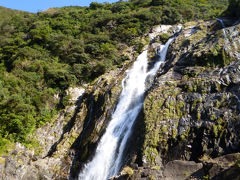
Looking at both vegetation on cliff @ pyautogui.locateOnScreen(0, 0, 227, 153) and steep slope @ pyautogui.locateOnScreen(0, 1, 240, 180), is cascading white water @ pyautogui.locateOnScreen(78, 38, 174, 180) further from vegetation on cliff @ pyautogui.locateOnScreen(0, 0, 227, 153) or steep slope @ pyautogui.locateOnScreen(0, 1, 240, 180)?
vegetation on cliff @ pyautogui.locateOnScreen(0, 0, 227, 153)

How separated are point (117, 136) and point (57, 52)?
70.6ft

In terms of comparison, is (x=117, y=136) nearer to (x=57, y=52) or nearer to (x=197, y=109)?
(x=197, y=109)

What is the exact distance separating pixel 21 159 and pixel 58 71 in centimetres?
1311

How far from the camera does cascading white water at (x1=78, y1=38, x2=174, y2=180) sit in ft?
43.9

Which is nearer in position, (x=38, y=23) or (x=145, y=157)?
(x=145, y=157)

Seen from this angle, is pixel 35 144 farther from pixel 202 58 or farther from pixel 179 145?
pixel 202 58

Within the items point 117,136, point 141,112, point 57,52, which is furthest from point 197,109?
point 57,52

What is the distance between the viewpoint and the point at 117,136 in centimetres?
1458

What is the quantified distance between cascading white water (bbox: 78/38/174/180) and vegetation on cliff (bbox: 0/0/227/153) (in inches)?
327

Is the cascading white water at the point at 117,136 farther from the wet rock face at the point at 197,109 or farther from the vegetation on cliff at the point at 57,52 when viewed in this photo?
the vegetation on cliff at the point at 57,52

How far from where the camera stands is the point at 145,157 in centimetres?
1106

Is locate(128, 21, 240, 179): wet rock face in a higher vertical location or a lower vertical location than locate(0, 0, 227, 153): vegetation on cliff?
lower

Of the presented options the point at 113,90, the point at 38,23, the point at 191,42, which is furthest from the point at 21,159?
the point at 38,23

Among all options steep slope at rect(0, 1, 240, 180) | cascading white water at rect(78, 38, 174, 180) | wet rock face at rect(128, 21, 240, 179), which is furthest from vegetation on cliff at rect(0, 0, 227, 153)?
wet rock face at rect(128, 21, 240, 179)
